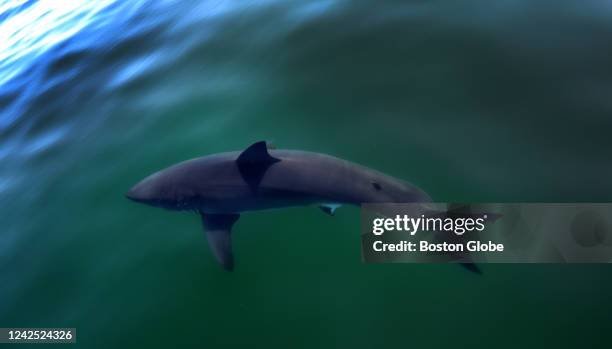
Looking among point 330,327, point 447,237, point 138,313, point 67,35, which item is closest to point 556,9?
point 447,237

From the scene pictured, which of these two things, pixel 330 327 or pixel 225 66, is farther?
pixel 225 66

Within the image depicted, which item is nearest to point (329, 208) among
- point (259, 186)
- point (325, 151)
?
point (259, 186)

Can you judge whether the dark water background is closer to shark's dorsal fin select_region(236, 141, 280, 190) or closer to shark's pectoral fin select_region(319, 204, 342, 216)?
shark's pectoral fin select_region(319, 204, 342, 216)

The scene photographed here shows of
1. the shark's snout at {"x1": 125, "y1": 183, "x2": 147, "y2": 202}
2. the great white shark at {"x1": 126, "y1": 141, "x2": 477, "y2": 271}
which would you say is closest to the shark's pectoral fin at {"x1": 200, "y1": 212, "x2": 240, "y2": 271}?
the great white shark at {"x1": 126, "y1": 141, "x2": 477, "y2": 271}

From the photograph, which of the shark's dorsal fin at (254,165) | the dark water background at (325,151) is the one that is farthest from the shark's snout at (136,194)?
the shark's dorsal fin at (254,165)

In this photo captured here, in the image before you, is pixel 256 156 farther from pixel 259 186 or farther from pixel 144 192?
pixel 144 192

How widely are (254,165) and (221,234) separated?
1.19m

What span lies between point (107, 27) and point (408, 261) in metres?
12.6

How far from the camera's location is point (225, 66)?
31.0 feet

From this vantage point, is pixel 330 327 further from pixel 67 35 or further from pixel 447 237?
pixel 67 35

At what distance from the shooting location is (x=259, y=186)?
6156 millimetres

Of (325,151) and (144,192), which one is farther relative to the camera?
(325,151)

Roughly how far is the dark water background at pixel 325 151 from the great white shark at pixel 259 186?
1.49 feet

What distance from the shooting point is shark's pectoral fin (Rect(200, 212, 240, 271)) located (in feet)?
19.4
